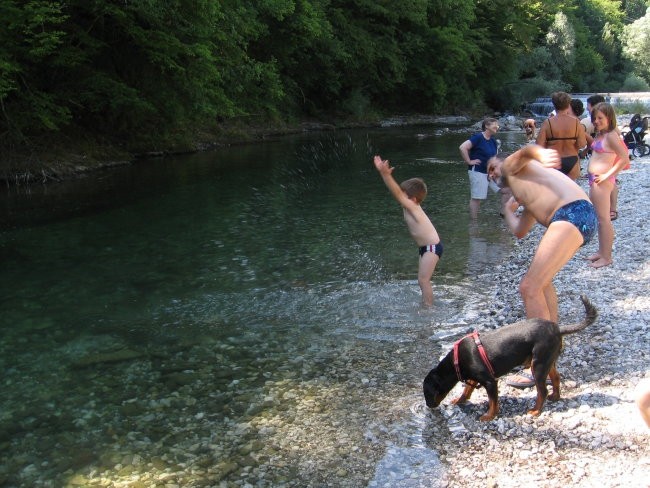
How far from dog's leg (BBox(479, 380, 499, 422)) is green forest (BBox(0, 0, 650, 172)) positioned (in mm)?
15558

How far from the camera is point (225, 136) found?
29734mm

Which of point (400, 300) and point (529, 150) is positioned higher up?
point (529, 150)

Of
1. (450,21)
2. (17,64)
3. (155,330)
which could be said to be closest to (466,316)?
(155,330)

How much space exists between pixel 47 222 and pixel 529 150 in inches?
434

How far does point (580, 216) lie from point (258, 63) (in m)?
25.4

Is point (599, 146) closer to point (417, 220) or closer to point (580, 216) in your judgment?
point (417, 220)

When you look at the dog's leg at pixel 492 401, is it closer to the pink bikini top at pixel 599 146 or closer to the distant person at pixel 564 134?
the pink bikini top at pixel 599 146

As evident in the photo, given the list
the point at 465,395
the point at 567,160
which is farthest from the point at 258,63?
the point at 465,395

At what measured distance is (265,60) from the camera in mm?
33719

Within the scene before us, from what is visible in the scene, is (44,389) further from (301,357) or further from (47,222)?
(47,222)

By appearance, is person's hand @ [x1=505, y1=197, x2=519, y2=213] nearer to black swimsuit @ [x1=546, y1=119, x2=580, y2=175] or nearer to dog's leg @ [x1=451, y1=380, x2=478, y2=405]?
dog's leg @ [x1=451, y1=380, x2=478, y2=405]

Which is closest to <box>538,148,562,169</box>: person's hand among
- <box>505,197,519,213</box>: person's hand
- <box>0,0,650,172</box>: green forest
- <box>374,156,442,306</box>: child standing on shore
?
<box>505,197,519,213</box>: person's hand

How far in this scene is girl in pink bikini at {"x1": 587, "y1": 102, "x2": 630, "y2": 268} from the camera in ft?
25.4

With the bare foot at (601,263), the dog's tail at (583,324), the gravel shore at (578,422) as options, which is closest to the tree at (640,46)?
the bare foot at (601,263)
